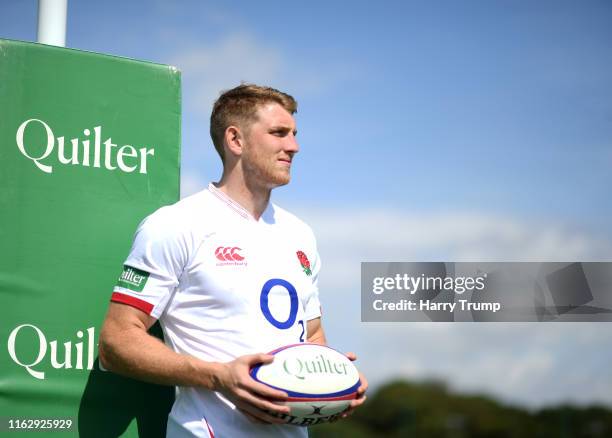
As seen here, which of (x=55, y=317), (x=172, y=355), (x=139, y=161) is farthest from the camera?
(x=139, y=161)

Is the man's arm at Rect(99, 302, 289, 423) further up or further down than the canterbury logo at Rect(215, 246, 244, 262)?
further down

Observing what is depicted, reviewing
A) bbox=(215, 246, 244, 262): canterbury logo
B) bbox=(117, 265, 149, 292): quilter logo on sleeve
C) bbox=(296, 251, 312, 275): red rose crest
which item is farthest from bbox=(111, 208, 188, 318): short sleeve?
bbox=(296, 251, 312, 275): red rose crest

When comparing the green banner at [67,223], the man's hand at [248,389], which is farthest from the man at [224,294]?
the green banner at [67,223]

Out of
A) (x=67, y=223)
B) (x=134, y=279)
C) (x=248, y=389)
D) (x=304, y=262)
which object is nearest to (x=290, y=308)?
(x=304, y=262)

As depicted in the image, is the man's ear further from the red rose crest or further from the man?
the red rose crest

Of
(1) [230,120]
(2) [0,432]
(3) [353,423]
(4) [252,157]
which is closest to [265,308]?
(4) [252,157]

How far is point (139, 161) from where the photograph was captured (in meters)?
3.62

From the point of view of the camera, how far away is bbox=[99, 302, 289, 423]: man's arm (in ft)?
8.83

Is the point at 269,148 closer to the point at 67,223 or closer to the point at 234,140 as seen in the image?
the point at 234,140

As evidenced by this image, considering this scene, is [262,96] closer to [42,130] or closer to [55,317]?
[42,130]

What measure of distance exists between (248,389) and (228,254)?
71cm

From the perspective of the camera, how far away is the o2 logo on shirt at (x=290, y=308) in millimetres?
3125

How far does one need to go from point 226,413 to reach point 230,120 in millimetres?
1473

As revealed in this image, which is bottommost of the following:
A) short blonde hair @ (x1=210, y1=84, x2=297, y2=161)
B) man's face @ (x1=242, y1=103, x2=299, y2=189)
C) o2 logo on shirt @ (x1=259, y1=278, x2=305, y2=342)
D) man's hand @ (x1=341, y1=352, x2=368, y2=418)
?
man's hand @ (x1=341, y1=352, x2=368, y2=418)
